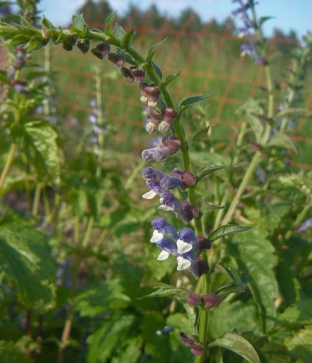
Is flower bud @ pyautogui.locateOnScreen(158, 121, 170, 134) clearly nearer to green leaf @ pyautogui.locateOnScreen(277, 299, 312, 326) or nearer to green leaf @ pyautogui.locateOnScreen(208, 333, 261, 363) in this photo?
green leaf @ pyautogui.locateOnScreen(208, 333, 261, 363)

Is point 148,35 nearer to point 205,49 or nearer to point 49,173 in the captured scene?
point 205,49

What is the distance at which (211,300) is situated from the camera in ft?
3.55

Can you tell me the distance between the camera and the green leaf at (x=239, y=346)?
39.1 inches

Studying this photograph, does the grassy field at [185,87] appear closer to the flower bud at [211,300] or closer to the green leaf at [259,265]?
the green leaf at [259,265]

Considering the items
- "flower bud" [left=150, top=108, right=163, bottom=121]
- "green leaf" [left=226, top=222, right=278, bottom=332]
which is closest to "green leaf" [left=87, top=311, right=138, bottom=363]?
"green leaf" [left=226, top=222, right=278, bottom=332]

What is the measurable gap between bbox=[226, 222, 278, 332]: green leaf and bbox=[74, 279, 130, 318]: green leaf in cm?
46

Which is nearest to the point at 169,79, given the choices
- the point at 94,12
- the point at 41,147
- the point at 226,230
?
the point at 226,230

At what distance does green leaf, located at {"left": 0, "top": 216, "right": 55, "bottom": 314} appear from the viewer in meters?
1.55

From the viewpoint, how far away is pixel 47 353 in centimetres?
208

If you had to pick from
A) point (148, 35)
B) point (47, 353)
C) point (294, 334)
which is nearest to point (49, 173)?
point (47, 353)

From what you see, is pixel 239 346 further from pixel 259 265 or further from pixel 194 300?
pixel 259 265

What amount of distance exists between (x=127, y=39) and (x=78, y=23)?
0.10 meters

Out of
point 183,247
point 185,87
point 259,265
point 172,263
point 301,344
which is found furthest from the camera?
point 185,87

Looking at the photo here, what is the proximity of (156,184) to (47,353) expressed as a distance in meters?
1.36
